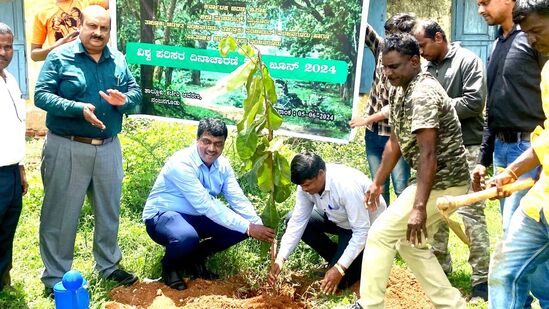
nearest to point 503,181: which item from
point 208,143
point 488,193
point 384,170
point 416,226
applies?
point 488,193

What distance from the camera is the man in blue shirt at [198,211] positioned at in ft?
17.0

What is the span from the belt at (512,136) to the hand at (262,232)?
1628 mm

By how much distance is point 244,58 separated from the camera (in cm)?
682

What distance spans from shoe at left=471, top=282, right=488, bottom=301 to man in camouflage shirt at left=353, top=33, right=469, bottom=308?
2.19 feet

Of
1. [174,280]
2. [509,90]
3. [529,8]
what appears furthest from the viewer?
[174,280]

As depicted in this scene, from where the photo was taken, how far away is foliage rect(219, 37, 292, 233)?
464 centimetres

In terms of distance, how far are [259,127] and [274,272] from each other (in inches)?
40.4

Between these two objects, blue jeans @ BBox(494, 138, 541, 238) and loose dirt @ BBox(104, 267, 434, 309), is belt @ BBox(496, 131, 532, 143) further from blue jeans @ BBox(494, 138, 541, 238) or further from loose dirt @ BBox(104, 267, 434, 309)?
loose dirt @ BBox(104, 267, 434, 309)

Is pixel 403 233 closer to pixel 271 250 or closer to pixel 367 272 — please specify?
pixel 367 272

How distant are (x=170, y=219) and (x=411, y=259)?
1.86 metres

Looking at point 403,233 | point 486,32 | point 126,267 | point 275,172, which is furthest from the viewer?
point 486,32

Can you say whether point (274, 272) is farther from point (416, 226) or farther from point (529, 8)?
point (529, 8)

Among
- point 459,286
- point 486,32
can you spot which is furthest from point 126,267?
point 486,32

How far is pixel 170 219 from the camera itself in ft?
17.4
